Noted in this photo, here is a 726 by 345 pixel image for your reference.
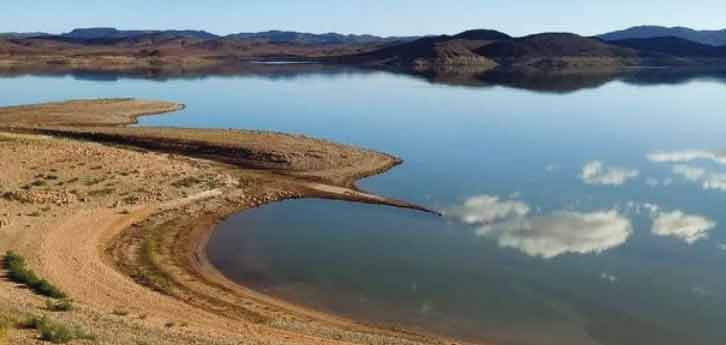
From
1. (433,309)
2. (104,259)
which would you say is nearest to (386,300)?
(433,309)

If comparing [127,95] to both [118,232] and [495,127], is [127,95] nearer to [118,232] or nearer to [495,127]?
[495,127]

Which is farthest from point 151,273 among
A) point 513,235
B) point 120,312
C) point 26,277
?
point 513,235

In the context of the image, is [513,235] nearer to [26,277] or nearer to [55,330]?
[26,277]

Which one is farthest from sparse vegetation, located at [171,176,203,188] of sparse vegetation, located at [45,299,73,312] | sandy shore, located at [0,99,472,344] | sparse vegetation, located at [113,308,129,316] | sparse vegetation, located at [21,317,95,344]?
sparse vegetation, located at [21,317,95,344]

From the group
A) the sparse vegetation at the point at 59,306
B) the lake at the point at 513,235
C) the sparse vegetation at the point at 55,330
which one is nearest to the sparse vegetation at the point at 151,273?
the lake at the point at 513,235

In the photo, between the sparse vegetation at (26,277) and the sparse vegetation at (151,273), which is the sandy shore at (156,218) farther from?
the sparse vegetation at (26,277)
